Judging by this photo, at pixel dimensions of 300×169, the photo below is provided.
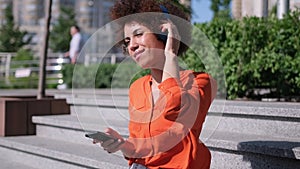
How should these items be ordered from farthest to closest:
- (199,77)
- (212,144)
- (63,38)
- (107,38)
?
(63,38), (212,144), (107,38), (199,77)

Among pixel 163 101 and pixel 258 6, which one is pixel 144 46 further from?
pixel 258 6

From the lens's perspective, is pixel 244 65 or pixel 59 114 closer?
pixel 244 65

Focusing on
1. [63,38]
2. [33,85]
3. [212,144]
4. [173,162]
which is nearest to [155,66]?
[173,162]

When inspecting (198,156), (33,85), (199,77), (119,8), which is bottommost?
(33,85)

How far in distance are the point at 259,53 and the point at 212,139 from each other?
6.19 feet

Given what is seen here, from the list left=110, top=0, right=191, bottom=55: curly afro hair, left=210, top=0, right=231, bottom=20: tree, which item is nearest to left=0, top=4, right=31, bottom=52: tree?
left=210, top=0, right=231, bottom=20: tree

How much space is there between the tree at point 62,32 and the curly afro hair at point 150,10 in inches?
1811

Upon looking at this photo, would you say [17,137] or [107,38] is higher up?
[107,38]

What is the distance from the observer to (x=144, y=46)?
2.08 m

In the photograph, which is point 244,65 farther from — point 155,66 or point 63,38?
point 63,38

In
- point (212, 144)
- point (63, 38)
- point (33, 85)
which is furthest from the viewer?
point (63, 38)

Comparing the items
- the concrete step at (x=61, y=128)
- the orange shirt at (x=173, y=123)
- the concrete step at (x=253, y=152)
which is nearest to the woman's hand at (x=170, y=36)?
the orange shirt at (x=173, y=123)

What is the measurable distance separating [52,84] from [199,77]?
14119mm

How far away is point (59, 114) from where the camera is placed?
217 inches
